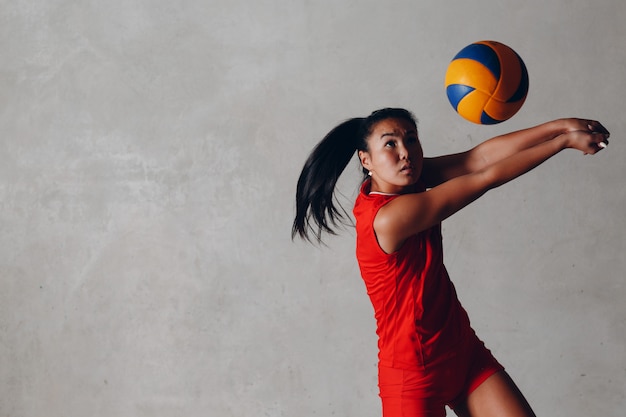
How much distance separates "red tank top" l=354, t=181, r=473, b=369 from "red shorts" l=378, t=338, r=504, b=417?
1.3 inches

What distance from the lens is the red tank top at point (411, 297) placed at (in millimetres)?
2482

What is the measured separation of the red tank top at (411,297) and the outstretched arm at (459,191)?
8cm

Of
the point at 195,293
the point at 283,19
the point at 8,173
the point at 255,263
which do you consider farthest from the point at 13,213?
the point at 283,19

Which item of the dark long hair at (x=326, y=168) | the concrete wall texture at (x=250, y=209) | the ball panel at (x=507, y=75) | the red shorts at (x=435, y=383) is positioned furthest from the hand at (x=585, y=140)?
the concrete wall texture at (x=250, y=209)

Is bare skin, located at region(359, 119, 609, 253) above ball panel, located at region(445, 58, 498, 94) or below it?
below

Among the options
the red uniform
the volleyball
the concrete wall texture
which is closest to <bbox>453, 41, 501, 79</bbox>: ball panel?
the volleyball

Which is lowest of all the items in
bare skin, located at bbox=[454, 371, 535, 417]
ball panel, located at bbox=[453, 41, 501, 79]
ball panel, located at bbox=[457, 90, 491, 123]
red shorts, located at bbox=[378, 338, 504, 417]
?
bare skin, located at bbox=[454, 371, 535, 417]

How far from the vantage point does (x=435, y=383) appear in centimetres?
249

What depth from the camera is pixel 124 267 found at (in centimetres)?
420

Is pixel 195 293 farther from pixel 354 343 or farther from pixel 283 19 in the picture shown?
pixel 283 19

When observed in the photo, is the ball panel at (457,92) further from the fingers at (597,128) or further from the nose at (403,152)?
the fingers at (597,128)

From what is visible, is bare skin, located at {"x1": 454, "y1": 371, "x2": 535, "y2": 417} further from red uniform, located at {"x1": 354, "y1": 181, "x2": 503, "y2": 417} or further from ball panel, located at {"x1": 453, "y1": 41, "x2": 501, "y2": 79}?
ball panel, located at {"x1": 453, "y1": 41, "x2": 501, "y2": 79}

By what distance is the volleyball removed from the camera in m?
2.55

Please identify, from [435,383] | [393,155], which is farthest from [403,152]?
[435,383]
